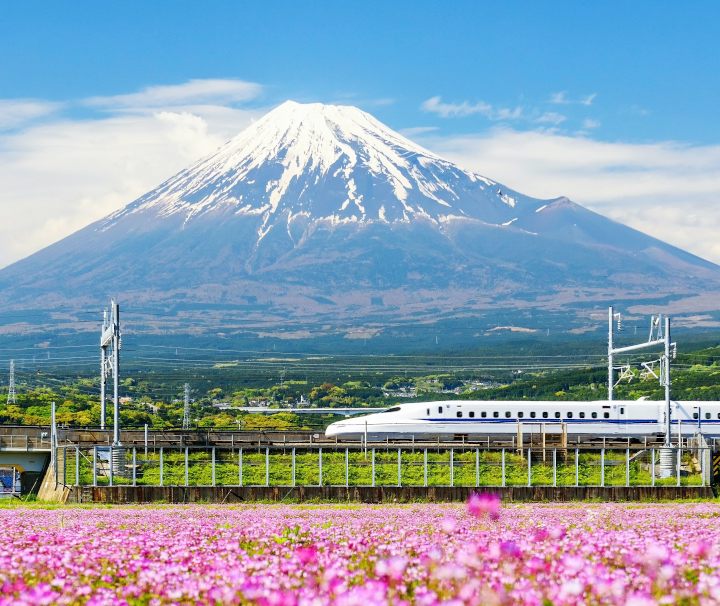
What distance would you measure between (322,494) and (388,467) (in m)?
9.85

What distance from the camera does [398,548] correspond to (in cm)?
1411

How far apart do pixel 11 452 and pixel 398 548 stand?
47344 millimetres

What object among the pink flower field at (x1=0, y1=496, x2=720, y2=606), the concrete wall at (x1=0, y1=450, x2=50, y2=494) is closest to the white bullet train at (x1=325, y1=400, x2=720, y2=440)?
the concrete wall at (x1=0, y1=450, x2=50, y2=494)

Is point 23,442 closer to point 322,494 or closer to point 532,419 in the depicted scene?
point 322,494

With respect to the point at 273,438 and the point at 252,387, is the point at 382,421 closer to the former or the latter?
the point at 273,438

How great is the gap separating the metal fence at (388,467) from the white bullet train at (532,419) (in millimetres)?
10511

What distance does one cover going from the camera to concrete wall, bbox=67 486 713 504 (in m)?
43.4

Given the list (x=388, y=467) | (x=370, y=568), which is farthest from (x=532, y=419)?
(x=370, y=568)

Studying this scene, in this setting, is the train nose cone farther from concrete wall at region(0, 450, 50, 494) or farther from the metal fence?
concrete wall at region(0, 450, 50, 494)

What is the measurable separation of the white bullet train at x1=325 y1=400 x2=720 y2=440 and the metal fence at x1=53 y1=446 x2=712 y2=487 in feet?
34.5

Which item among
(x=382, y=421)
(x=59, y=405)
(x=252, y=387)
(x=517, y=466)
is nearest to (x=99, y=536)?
(x=517, y=466)

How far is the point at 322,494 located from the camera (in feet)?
144

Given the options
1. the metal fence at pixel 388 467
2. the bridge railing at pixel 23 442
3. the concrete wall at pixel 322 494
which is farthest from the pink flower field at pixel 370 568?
the bridge railing at pixel 23 442

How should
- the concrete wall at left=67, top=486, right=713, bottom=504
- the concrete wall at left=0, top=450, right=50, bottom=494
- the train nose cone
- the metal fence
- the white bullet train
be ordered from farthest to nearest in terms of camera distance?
the white bullet train
the train nose cone
the concrete wall at left=0, top=450, right=50, bottom=494
the metal fence
the concrete wall at left=67, top=486, right=713, bottom=504
